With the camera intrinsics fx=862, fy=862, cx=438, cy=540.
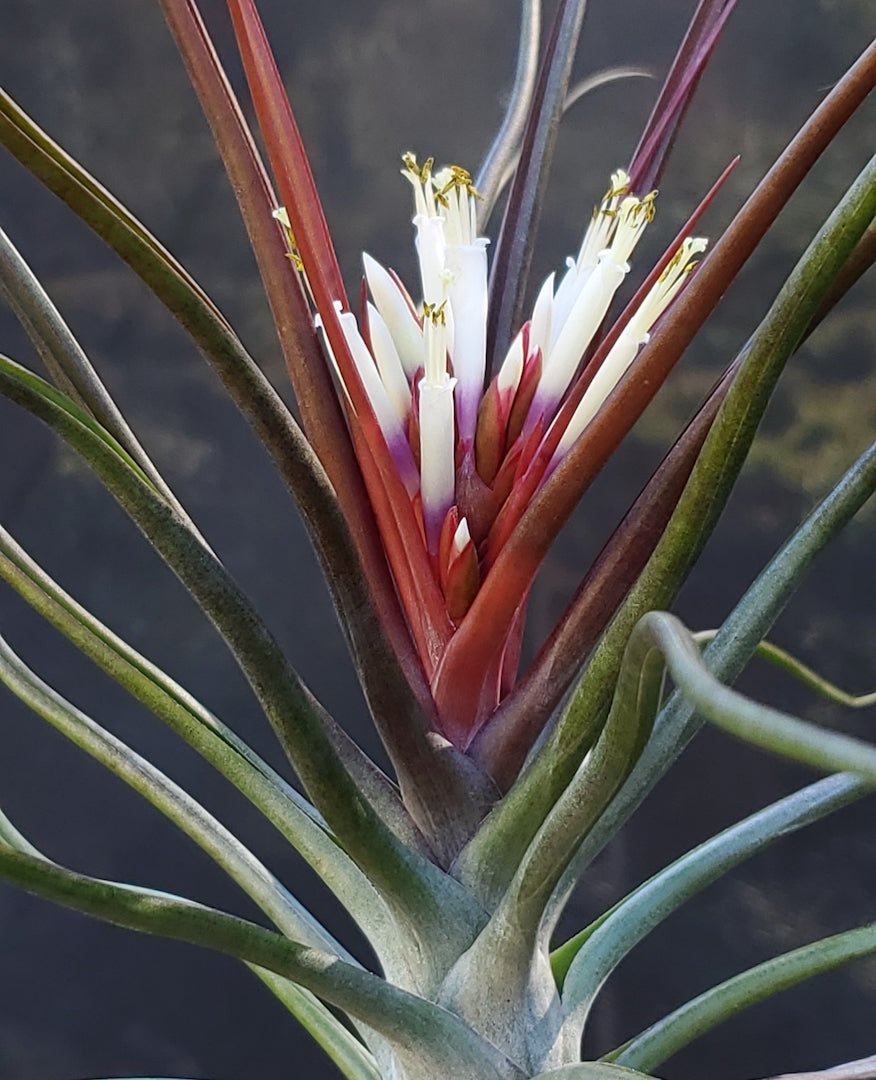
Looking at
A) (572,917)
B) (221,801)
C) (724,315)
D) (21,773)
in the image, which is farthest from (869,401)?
(21,773)

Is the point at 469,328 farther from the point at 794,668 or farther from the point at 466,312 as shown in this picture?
the point at 794,668

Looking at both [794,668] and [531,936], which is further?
[794,668]

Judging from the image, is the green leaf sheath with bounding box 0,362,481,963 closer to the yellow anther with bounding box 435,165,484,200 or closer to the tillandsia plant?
the tillandsia plant

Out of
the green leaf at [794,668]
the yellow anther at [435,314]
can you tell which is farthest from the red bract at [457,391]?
the green leaf at [794,668]

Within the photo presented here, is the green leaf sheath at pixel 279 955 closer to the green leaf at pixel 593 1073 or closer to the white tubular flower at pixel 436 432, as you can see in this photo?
the green leaf at pixel 593 1073

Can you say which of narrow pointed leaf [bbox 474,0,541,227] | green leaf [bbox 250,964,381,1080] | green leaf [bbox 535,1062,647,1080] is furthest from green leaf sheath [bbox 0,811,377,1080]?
narrow pointed leaf [bbox 474,0,541,227]

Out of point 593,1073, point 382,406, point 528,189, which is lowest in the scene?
point 593,1073

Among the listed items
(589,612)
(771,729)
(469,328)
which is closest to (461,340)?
(469,328)
